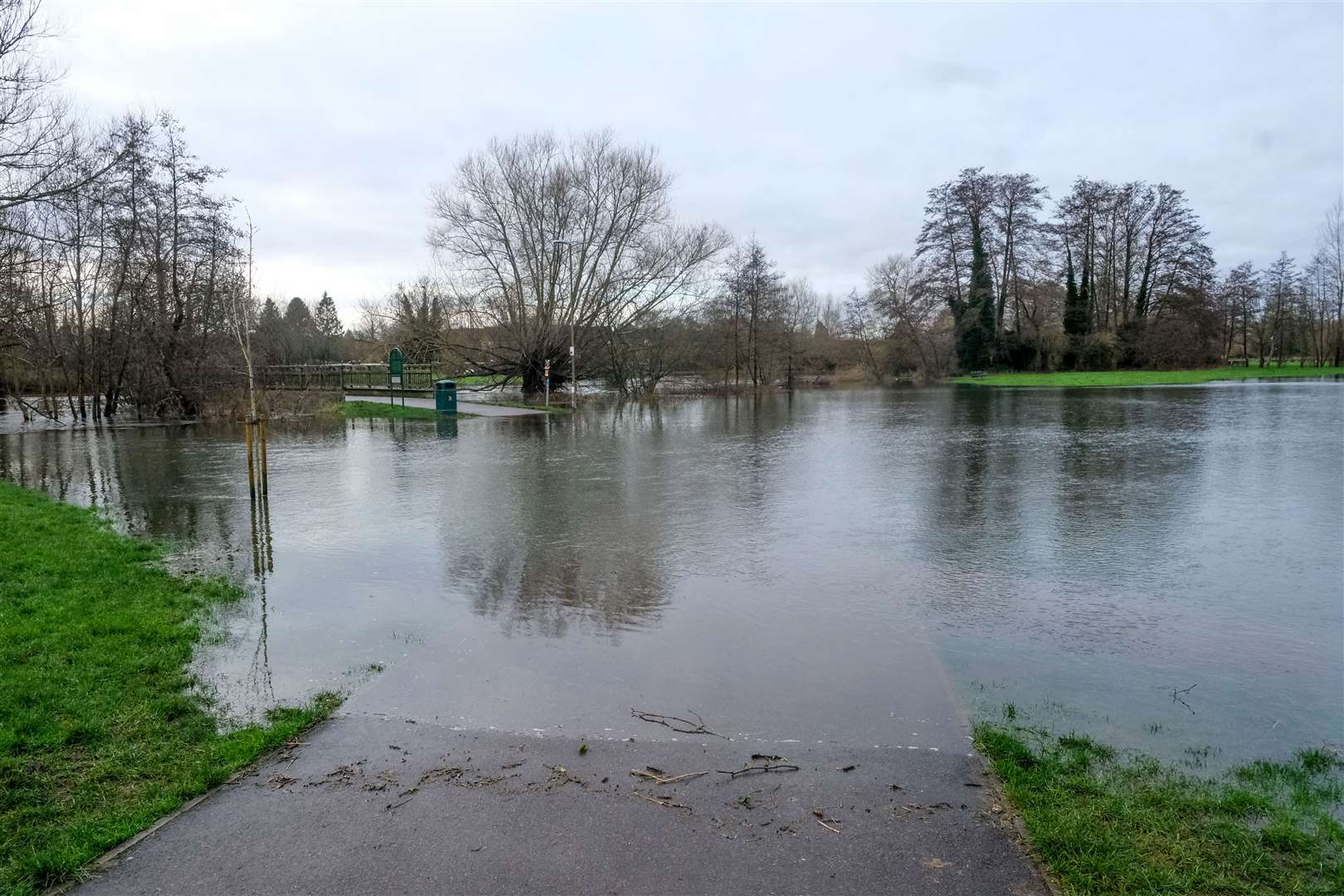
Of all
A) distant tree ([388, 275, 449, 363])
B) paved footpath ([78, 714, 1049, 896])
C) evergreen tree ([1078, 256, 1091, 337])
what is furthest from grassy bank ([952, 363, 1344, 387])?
paved footpath ([78, 714, 1049, 896])

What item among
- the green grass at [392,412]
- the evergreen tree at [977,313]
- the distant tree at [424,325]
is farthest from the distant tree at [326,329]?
the evergreen tree at [977,313]

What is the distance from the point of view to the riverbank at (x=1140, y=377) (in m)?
45.6

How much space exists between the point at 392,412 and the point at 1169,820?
26974mm

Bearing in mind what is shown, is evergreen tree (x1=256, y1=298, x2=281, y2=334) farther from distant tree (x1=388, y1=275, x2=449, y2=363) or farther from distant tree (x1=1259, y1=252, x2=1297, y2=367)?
distant tree (x1=1259, y1=252, x2=1297, y2=367)

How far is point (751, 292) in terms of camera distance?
48031mm

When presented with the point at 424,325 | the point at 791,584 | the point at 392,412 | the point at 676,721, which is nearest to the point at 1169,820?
the point at 676,721

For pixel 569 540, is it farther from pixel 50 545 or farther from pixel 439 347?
pixel 439 347

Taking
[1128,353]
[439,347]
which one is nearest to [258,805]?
[439,347]

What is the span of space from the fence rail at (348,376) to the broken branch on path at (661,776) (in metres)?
37.6

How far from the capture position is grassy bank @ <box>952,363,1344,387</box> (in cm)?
4578

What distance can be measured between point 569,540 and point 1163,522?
6.32 m

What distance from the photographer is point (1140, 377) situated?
48.5 metres

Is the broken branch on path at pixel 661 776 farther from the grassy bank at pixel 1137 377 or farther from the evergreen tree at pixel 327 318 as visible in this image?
the evergreen tree at pixel 327 318

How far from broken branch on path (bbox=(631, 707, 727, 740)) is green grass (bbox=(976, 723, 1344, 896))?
133 cm
